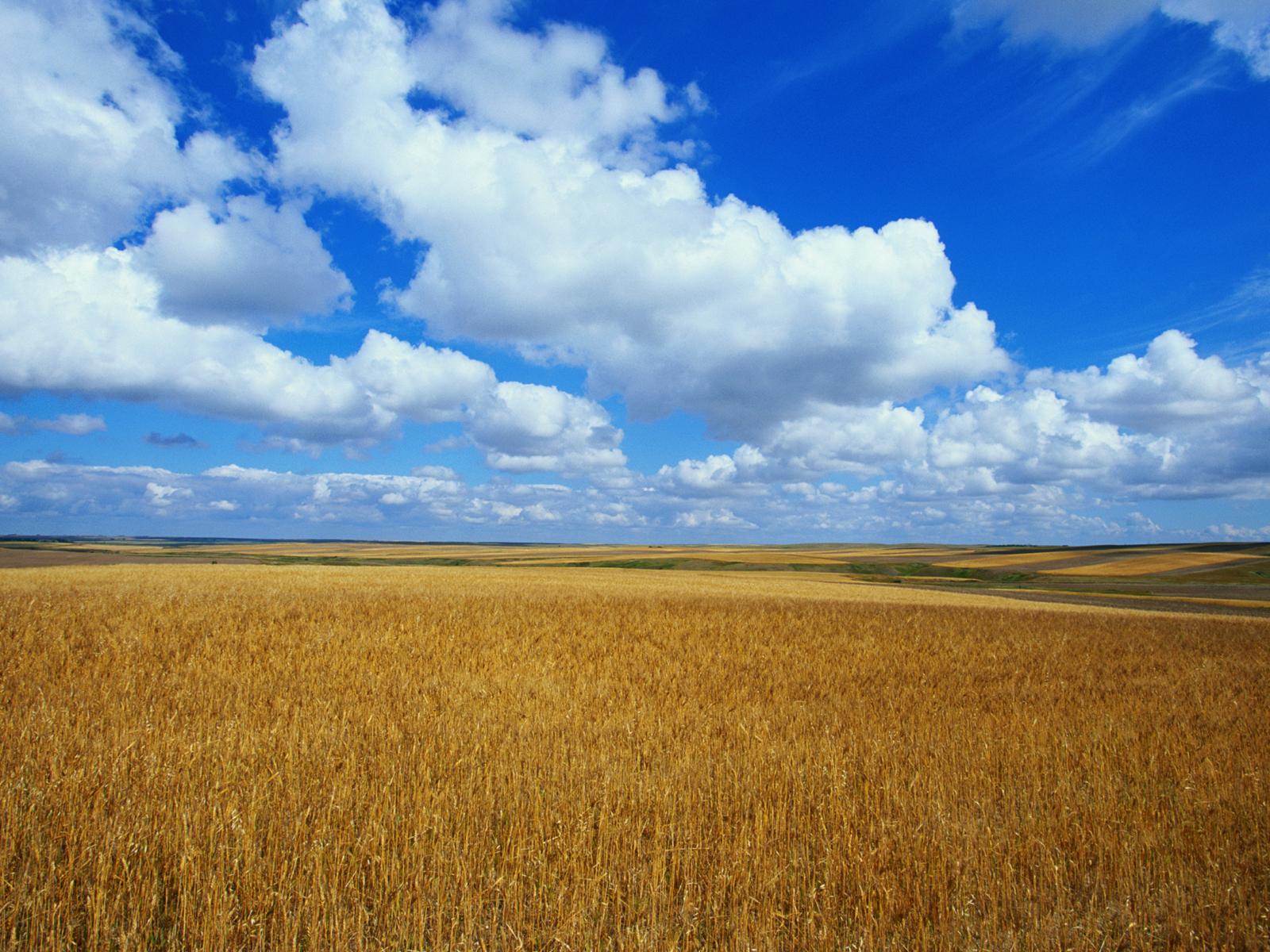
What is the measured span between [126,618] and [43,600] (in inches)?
165

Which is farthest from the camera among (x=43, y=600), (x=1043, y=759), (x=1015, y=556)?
(x=1015, y=556)

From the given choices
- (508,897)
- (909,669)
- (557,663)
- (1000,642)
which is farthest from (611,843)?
(1000,642)

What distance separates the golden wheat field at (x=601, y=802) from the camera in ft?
13.0

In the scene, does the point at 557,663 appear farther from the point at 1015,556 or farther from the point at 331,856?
the point at 1015,556

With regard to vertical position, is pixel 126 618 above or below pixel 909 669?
above

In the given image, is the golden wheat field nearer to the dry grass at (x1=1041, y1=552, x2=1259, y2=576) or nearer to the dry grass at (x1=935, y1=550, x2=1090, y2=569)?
the dry grass at (x1=1041, y1=552, x2=1259, y2=576)

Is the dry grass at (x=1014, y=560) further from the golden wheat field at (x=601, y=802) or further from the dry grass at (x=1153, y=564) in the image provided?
the golden wheat field at (x=601, y=802)

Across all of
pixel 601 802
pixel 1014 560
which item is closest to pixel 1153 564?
pixel 1014 560

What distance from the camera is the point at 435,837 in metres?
4.80

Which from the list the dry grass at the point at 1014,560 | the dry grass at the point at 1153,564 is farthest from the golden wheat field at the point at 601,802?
the dry grass at the point at 1014,560

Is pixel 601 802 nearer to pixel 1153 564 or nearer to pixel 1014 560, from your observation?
pixel 1153 564

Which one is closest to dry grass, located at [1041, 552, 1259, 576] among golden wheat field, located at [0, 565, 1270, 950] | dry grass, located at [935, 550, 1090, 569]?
dry grass, located at [935, 550, 1090, 569]

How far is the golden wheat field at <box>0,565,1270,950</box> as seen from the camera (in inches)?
156

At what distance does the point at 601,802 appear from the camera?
219 inches
